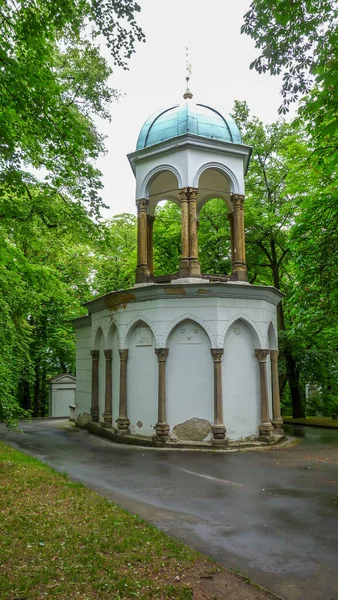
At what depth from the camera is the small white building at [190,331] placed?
479 inches

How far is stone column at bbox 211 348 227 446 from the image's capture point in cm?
1170

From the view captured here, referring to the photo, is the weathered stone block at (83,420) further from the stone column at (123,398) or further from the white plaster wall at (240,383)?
the white plaster wall at (240,383)

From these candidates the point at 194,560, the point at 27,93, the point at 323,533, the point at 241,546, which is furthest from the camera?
the point at 27,93

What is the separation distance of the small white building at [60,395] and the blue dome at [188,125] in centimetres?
1235

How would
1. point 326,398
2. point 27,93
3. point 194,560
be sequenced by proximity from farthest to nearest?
point 326,398 → point 27,93 → point 194,560

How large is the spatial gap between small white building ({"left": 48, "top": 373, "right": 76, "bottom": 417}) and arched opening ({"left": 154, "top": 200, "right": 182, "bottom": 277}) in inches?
285

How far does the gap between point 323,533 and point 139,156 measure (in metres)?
12.1

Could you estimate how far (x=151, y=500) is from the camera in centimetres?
698

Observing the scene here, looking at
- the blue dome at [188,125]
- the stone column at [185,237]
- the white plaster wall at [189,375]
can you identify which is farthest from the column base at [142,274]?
the blue dome at [188,125]

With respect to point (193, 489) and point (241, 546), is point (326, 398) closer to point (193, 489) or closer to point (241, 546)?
point (193, 489)

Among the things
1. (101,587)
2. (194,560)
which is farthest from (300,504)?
(101,587)

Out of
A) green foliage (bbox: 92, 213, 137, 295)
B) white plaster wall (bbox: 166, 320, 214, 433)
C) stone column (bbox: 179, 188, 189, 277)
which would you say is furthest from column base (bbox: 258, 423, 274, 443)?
green foliage (bbox: 92, 213, 137, 295)

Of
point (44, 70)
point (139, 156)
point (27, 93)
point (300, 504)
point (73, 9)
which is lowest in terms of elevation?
point (300, 504)

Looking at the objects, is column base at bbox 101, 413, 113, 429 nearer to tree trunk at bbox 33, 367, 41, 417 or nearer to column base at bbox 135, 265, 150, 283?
column base at bbox 135, 265, 150, 283
